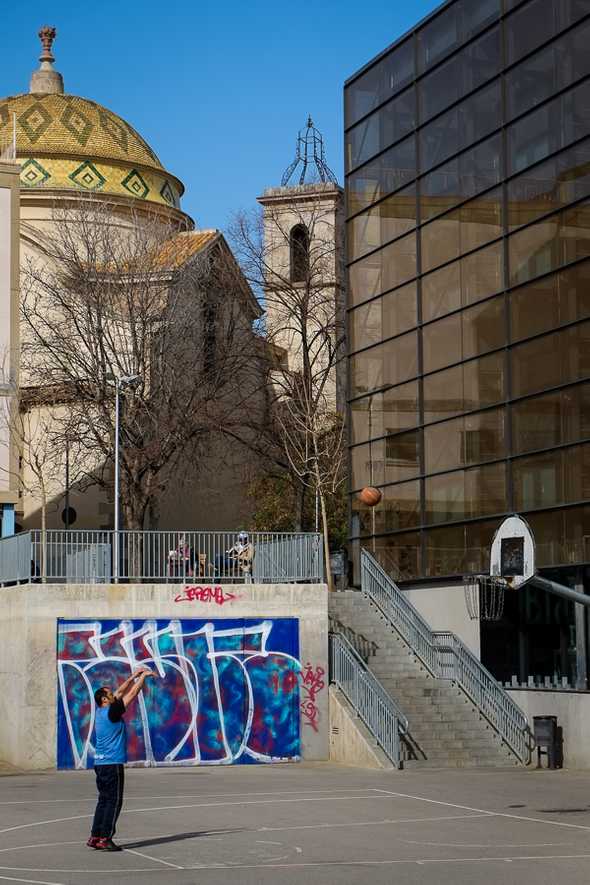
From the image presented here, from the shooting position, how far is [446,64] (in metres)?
37.0

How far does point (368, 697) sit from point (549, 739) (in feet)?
12.0

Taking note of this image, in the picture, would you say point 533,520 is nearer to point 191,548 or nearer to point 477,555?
point 477,555

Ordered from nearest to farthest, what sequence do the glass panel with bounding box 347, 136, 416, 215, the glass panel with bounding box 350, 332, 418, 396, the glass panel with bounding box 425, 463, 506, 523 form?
1. the glass panel with bounding box 425, 463, 506, 523
2. the glass panel with bounding box 350, 332, 418, 396
3. the glass panel with bounding box 347, 136, 416, 215

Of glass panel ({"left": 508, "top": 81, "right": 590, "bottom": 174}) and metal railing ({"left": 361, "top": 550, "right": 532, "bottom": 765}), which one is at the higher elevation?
glass panel ({"left": 508, "top": 81, "right": 590, "bottom": 174})

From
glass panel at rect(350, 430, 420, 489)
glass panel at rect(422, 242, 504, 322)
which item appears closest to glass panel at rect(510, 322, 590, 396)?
glass panel at rect(422, 242, 504, 322)

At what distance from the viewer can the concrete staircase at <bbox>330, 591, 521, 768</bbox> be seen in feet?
98.2

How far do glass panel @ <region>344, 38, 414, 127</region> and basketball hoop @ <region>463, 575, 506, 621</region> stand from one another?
13.4m

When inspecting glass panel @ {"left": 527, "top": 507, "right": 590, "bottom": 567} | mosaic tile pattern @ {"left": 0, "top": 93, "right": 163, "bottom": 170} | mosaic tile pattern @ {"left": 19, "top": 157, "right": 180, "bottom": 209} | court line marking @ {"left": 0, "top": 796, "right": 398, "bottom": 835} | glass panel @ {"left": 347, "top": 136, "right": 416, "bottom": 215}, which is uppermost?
mosaic tile pattern @ {"left": 0, "top": 93, "right": 163, "bottom": 170}

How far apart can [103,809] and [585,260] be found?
18336 millimetres

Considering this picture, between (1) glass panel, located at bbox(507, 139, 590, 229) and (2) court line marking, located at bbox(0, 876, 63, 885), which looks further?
(1) glass panel, located at bbox(507, 139, 590, 229)

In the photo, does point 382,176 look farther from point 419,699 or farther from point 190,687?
point 190,687

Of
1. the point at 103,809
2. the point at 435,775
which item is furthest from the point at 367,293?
the point at 103,809

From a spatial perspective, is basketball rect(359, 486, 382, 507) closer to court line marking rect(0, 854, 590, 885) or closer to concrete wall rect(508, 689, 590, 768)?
concrete wall rect(508, 689, 590, 768)

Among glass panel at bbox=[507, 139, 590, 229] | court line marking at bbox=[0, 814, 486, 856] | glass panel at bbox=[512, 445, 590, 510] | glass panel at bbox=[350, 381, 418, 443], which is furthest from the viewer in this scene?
glass panel at bbox=[350, 381, 418, 443]
